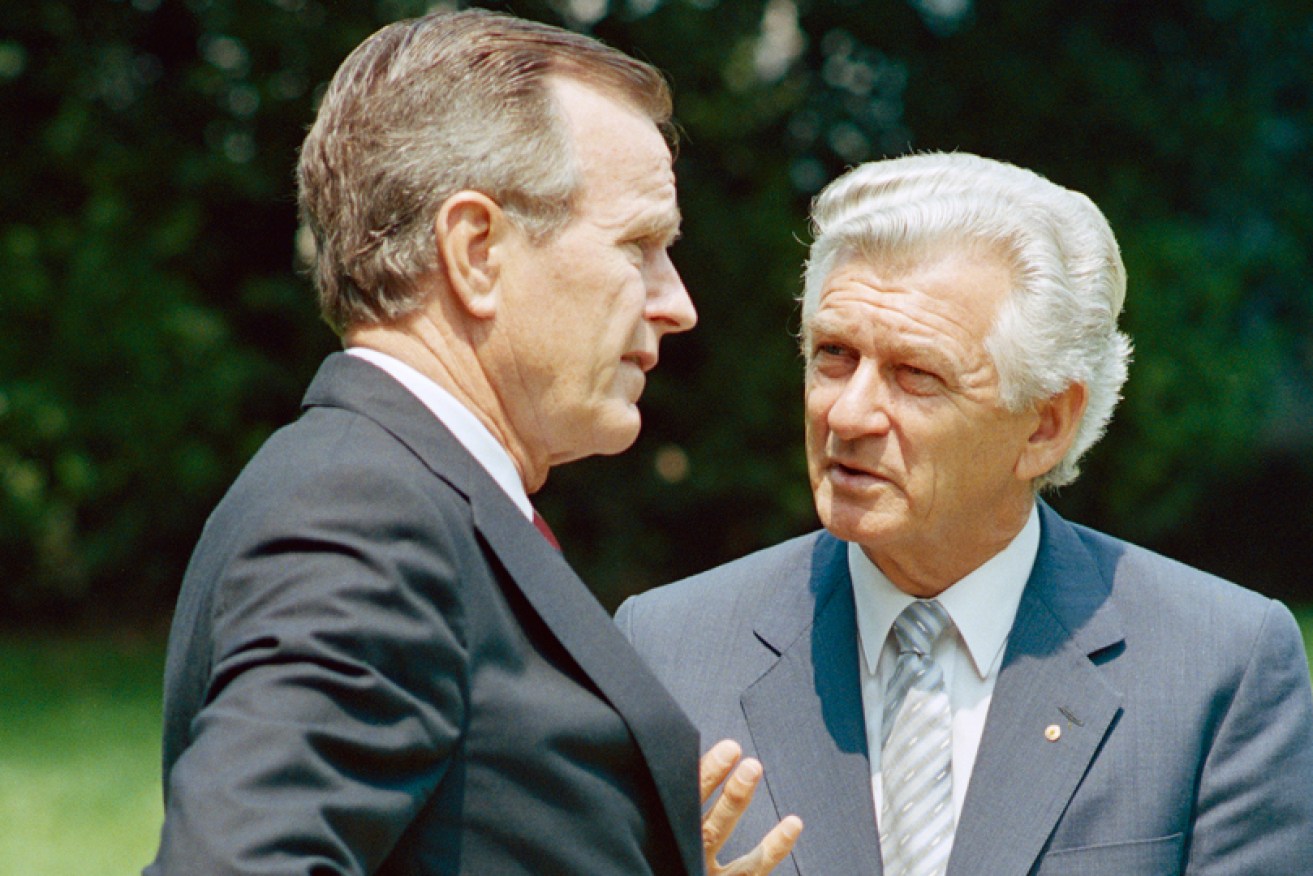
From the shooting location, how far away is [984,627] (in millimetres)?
2877

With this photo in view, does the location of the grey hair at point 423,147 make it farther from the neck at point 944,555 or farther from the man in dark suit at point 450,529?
the neck at point 944,555

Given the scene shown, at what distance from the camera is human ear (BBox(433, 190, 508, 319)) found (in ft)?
6.43

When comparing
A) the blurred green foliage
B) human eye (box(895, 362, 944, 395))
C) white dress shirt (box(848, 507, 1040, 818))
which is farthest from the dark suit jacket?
the blurred green foliage

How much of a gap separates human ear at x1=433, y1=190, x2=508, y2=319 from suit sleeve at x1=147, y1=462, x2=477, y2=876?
339 millimetres

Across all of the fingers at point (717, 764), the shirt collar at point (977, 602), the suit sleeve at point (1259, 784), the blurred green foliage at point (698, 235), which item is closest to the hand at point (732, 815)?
the fingers at point (717, 764)

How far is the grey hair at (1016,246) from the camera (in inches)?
111

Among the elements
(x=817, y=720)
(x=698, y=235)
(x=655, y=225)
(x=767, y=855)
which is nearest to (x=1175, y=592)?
(x=817, y=720)

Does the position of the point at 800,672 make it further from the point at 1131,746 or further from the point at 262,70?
the point at 262,70

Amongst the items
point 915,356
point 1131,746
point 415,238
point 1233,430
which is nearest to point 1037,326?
point 915,356

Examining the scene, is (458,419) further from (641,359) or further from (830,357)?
(830,357)

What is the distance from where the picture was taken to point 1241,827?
2.59 metres

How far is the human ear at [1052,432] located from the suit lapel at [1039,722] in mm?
197

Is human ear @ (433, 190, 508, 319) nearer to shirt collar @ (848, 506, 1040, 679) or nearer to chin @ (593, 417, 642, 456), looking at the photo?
chin @ (593, 417, 642, 456)

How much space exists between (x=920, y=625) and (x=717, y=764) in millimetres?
812
